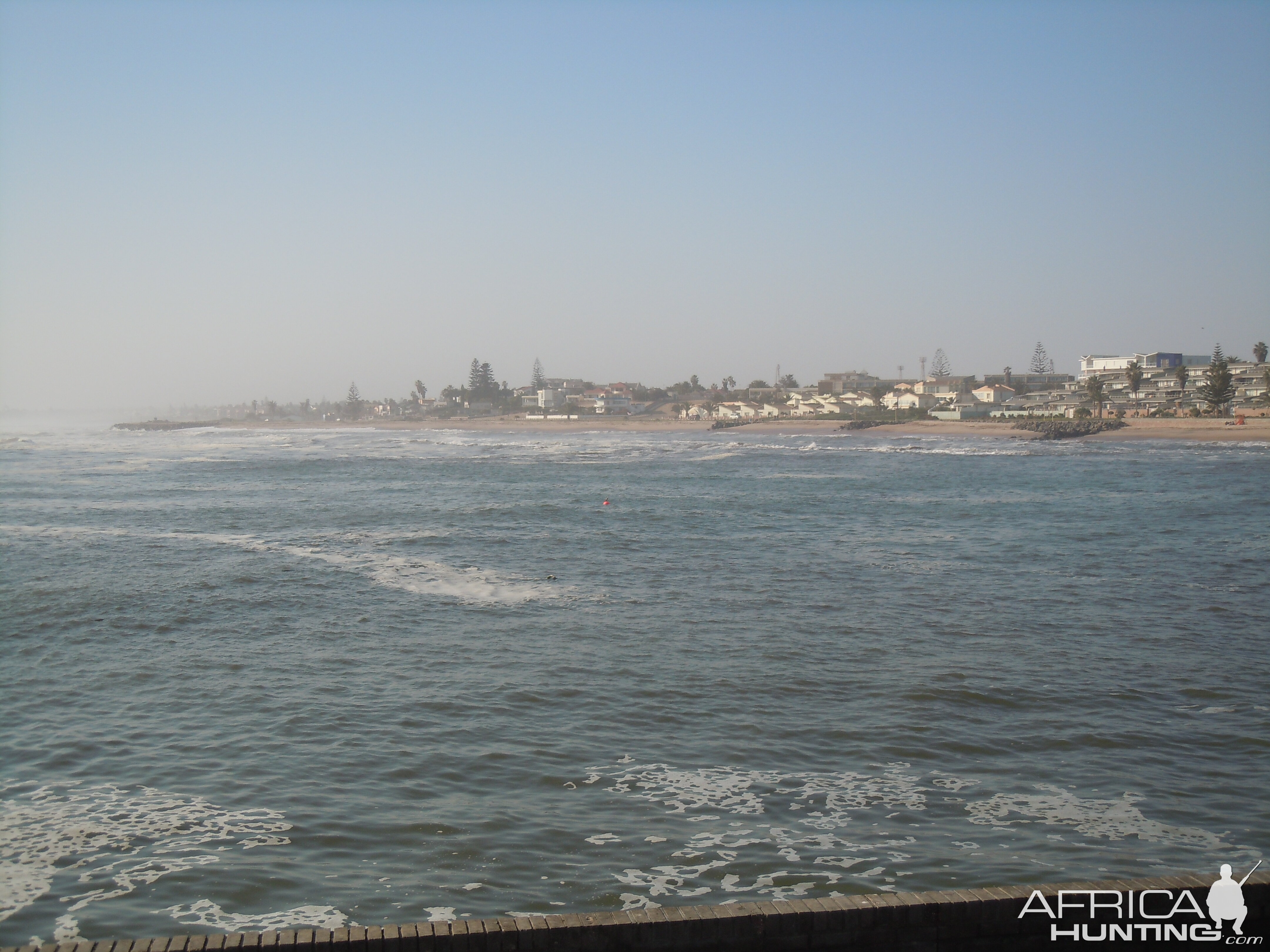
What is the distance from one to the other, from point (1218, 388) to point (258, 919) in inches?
3874

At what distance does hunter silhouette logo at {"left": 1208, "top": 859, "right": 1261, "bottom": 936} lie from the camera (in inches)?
185

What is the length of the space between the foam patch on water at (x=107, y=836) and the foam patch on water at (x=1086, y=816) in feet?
19.5

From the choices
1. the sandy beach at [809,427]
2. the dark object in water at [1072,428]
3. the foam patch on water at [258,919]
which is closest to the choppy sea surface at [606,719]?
the foam patch on water at [258,919]

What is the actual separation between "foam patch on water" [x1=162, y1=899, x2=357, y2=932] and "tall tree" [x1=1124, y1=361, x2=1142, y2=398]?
12093 cm

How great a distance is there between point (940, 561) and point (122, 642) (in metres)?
16.3

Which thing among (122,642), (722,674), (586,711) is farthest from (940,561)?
(122,642)

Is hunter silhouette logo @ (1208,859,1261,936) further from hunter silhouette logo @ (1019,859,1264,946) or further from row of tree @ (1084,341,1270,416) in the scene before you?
row of tree @ (1084,341,1270,416)

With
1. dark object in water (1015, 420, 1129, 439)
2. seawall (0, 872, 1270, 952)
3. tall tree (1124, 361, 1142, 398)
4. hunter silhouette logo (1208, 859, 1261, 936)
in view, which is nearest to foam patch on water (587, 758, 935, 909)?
seawall (0, 872, 1270, 952)

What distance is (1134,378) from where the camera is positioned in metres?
109

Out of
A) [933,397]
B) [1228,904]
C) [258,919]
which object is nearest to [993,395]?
[933,397]

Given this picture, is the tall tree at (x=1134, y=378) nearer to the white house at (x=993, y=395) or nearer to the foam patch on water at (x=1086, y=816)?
the white house at (x=993, y=395)

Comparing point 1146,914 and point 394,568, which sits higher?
point 1146,914

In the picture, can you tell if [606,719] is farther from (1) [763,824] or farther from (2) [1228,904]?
(2) [1228,904]

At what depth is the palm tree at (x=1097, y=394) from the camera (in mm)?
98312
